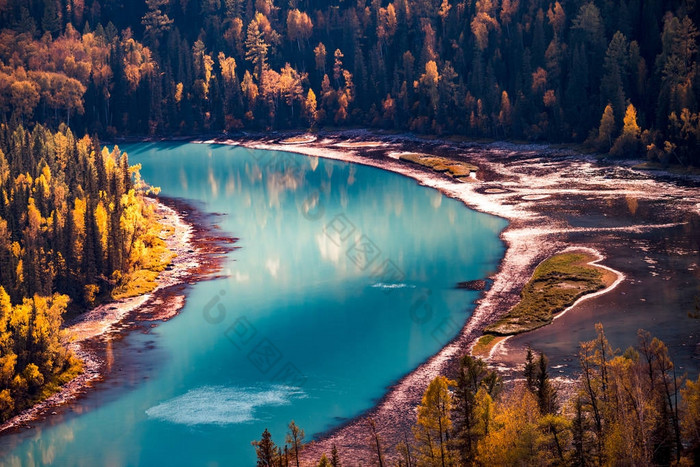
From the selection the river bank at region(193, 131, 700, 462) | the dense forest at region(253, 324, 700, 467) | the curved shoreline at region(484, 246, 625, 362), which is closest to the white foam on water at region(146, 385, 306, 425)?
the river bank at region(193, 131, 700, 462)

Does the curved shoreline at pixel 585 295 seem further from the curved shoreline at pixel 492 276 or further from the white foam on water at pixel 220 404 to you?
the white foam on water at pixel 220 404

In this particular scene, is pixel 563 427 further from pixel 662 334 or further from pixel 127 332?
pixel 127 332

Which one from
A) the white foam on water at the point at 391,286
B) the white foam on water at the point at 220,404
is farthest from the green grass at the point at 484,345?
the white foam on water at the point at 391,286

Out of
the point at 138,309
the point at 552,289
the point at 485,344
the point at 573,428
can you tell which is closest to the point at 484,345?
the point at 485,344

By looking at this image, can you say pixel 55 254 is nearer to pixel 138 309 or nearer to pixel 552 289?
pixel 138 309

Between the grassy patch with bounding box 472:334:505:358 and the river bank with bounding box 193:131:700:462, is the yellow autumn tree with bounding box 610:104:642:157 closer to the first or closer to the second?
the river bank with bounding box 193:131:700:462
